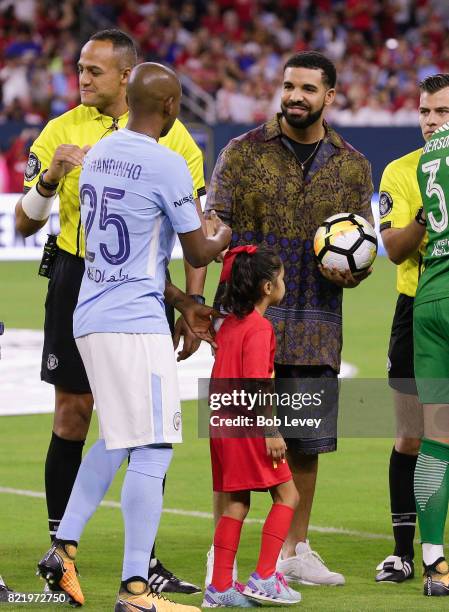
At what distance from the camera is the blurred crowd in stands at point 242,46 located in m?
26.3

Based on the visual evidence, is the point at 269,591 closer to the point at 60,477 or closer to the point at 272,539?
the point at 272,539

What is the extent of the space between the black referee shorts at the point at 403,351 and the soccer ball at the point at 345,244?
41 cm

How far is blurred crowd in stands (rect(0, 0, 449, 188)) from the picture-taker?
26.3 metres

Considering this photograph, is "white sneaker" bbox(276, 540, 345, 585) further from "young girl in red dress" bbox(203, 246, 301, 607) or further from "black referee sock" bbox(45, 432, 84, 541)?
"black referee sock" bbox(45, 432, 84, 541)

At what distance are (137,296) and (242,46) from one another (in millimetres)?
24497

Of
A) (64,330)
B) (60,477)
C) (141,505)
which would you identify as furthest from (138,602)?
(64,330)

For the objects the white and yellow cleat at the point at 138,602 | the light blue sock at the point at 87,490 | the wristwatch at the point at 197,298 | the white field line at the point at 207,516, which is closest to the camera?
the white and yellow cleat at the point at 138,602

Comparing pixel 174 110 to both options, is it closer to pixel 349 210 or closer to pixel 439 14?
pixel 349 210

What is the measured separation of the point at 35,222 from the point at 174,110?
43.6 inches

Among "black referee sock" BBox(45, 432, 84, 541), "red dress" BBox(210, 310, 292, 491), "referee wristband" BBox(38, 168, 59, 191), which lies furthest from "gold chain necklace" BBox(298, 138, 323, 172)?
"black referee sock" BBox(45, 432, 84, 541)

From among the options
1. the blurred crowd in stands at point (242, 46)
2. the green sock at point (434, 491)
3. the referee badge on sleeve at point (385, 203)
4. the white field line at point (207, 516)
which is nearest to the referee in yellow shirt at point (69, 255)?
the referee badge on sleeve at point (385, 203)

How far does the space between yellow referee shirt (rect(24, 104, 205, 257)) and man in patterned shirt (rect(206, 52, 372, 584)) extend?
0.81ft

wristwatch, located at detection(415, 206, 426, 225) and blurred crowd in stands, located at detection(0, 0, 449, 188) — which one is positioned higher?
blurred crowd in stands, located at detection(0, 0, 449, 188)

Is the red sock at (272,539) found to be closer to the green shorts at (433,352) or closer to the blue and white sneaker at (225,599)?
the blue and white sneaker at (225,599)
